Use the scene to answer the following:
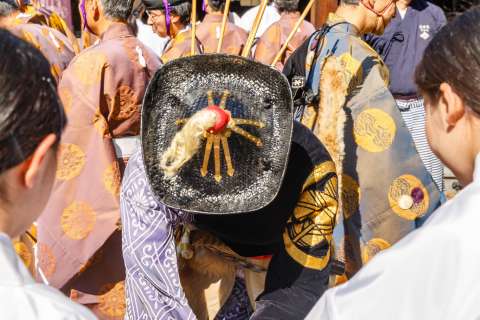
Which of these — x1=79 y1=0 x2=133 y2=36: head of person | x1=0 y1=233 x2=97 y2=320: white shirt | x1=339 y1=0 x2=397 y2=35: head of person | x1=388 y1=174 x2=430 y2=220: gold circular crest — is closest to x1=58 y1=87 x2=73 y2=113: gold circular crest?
x1=79 y1=0 x2=133 y2=36: head of person

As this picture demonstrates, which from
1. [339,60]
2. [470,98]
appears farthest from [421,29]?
[470,98]

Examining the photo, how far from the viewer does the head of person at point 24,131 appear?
45.3 inches

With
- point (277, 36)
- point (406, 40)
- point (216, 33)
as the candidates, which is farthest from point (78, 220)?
point (277, 36)

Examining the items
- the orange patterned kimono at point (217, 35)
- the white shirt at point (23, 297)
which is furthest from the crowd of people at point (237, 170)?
the orange patterned kimono at point (217, 35)

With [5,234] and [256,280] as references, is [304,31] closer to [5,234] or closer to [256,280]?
[256,280]

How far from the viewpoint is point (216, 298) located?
261 cm

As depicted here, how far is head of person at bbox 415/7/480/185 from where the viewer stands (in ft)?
4.59

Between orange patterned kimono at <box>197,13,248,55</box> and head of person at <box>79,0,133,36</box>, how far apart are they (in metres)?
1.50

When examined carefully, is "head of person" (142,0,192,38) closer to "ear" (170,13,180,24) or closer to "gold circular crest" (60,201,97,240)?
"ear" (170,13,180,24)

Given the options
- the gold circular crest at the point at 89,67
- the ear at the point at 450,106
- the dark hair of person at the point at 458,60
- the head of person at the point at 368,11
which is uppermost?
the dark hair of person at the point at 458,60

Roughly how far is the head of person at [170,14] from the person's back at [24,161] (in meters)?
3.66

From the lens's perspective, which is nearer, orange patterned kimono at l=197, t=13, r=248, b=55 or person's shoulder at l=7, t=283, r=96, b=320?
person's shoulder at l=7, t=283, r=96, b=320

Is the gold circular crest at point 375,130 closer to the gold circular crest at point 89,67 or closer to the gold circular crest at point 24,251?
the gold circular crest at point 89,67

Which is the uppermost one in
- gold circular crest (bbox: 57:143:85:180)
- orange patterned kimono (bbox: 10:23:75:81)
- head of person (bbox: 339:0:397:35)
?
head of person (bbox: 339:0:397:35)
